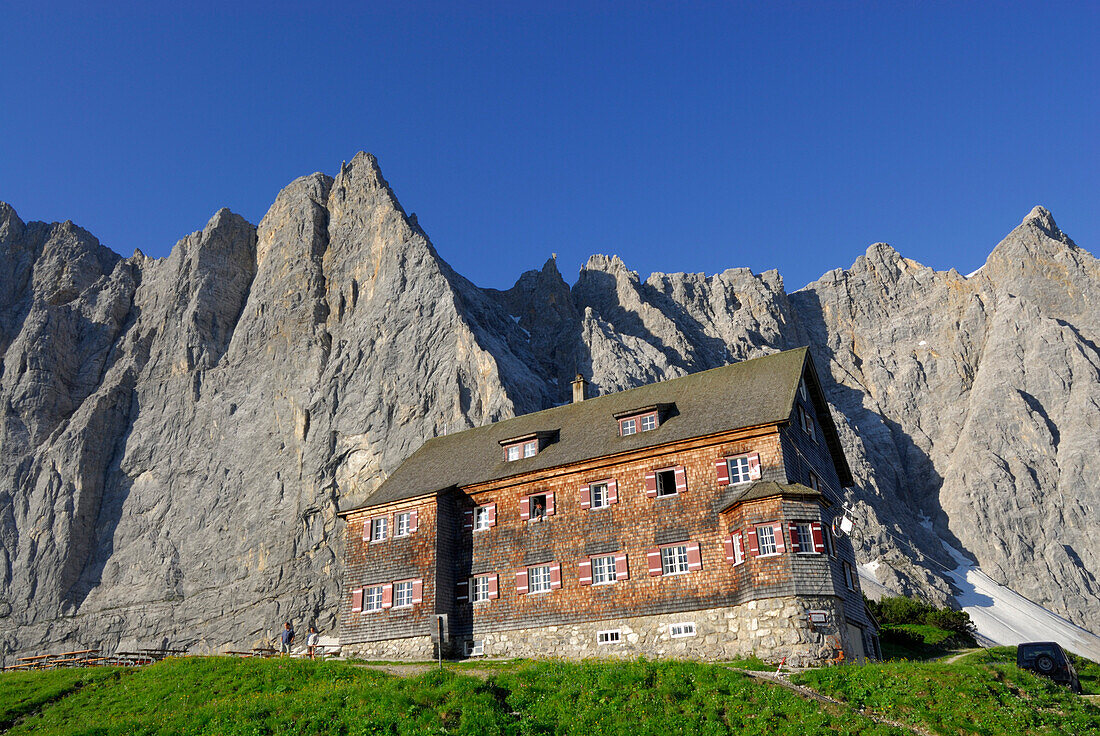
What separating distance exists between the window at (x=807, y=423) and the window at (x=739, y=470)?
5.07 metres

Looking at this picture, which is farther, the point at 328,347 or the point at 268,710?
the point at 328,347

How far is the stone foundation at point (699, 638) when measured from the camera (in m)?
29.4

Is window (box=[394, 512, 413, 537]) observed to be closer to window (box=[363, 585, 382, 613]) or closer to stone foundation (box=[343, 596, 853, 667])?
window (box=[363, 585, 382, 613])

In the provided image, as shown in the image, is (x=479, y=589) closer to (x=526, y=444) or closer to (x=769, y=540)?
(x=526, y=444)

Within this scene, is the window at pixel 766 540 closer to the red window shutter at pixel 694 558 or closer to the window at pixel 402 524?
the red window shutter at pixel 694 558

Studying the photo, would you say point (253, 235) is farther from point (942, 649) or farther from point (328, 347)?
point (942, 649)

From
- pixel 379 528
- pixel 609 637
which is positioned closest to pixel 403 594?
pixel 379 528

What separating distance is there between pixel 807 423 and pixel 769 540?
9531 millimetres

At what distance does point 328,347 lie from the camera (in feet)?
330

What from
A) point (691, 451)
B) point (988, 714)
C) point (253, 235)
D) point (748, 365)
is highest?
point (253, 235)

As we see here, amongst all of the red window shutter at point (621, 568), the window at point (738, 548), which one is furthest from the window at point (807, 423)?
the red window shutter at point (621, 568)

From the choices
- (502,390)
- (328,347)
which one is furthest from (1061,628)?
(328,347)

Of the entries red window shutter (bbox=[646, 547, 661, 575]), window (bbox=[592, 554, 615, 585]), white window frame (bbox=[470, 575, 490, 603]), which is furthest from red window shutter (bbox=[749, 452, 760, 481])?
white window frame (bbox=[470, 575, 490, 603])

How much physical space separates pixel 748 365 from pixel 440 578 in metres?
19.1
